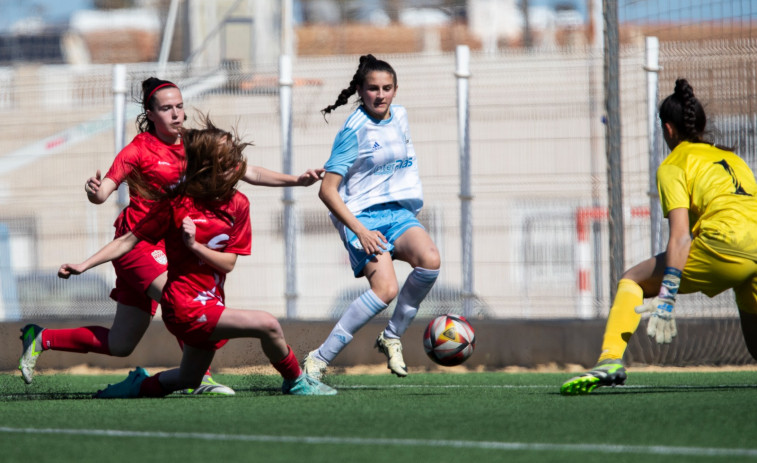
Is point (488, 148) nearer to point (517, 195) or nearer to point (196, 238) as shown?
point (517, 195)

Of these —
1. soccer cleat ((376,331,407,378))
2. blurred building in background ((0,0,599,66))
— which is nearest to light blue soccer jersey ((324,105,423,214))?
soccer cleat ((376,331,407,378))

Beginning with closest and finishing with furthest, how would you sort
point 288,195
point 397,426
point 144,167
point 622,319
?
point 397,426
point 622,319
point 144,167
point 288,195

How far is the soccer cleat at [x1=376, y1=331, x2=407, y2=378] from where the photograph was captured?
675 centimetres

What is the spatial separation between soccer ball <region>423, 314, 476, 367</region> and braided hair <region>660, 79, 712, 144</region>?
1737mm

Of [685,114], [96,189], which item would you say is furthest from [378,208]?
[685,114]

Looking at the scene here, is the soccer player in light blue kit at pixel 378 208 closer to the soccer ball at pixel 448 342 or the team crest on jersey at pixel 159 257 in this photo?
the soccer ball at pixel 448 342

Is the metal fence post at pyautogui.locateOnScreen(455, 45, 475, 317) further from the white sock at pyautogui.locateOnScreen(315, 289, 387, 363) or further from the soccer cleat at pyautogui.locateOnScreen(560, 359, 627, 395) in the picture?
the soccer cleat at pyautogui.locateOnScreen(560, 359, 627, 395)

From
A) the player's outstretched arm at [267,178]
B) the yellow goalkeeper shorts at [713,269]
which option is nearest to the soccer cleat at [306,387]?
the player's outstretched arm at [267,178]

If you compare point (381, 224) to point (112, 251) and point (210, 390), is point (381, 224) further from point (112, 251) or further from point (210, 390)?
point (112, 251)

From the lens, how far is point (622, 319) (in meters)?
6.27

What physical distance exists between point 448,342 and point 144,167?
6.93 ft

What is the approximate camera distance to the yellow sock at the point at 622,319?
6.23m

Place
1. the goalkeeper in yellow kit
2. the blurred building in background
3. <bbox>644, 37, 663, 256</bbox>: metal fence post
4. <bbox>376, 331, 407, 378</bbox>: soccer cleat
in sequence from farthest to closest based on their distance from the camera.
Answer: the blurred building in background, <bbox>644, 37, 663, 256</bbox>: metal fence post, <bbox>376, 331, 407, 378</bbox>: soccer cleat, the goalkeeper in yellow kit

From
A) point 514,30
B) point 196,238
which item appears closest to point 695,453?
point 196,238
